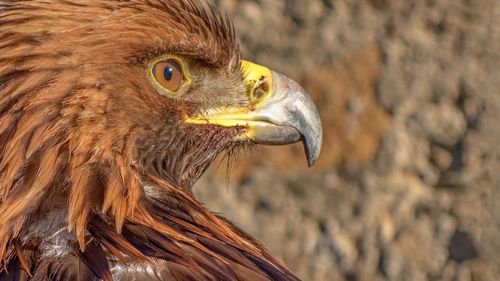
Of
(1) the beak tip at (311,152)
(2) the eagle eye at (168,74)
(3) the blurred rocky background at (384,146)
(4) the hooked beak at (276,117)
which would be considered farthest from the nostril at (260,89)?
(3) the blurred rocky background at (384,146)

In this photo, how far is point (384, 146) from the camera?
659cm

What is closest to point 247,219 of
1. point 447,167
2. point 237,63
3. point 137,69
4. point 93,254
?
point 447,167

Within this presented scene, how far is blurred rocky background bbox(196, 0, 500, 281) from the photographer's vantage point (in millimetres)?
6438

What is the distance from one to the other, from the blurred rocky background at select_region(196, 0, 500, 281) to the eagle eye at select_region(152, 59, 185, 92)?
7.46ft

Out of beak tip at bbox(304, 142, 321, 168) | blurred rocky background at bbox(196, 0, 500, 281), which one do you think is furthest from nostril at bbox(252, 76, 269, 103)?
blurred rocky background at bbox(196, 0, 500, 281)

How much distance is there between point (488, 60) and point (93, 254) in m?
3.29

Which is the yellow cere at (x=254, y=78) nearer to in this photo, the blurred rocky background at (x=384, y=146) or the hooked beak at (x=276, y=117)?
the hooked beak at (x=276, y=117)

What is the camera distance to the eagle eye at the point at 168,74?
4.18 metres

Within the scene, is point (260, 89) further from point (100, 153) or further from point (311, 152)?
point (100, 153)

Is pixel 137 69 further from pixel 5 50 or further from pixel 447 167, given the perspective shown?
pixel 447 167

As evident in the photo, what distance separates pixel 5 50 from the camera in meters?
3.87


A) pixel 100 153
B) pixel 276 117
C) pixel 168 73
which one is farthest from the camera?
pixel 276 117

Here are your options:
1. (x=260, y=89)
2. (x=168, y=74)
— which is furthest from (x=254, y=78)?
(x=168, y=74)

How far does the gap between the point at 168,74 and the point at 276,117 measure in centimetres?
45
